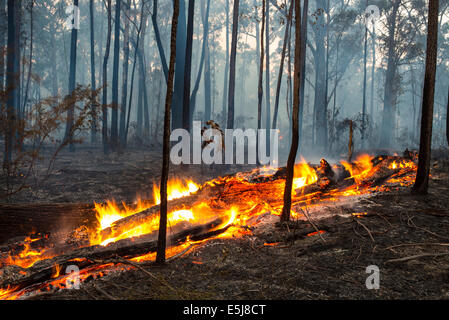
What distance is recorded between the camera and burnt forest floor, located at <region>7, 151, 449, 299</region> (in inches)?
113

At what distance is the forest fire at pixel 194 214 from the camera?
3.51 meters

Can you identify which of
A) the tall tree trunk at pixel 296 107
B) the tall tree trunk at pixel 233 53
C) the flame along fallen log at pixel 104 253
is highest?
the tall tree trunk at pixel 233 53

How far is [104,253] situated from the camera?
3.76m

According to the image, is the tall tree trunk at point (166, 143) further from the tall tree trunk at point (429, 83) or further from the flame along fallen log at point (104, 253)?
the tall tree trunk at point (429, 83)

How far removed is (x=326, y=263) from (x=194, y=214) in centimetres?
254

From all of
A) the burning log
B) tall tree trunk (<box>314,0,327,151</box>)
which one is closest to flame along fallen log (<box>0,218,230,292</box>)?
the burning log

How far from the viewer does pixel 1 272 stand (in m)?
3.33

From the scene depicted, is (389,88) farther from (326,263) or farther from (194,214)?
(326,263)

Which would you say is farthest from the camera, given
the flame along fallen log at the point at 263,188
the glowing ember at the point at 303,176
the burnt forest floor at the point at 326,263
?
the glowing ember at the point at 303,176

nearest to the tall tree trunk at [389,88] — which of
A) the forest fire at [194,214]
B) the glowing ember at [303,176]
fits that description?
the forest fire at [194,214]

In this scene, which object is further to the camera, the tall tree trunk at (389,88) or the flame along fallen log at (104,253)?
the tall tree trunk at (389,88)

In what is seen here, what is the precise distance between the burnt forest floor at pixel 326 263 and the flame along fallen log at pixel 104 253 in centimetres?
35
